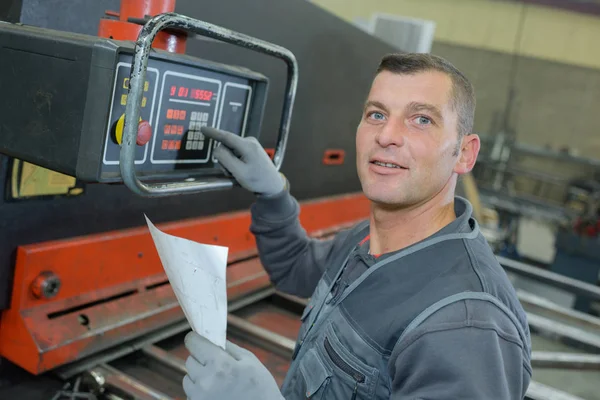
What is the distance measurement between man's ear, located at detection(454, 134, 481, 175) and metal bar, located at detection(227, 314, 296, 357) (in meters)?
0.74

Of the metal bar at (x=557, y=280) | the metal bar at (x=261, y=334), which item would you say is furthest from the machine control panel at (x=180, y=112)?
the metal bar at (x=557, y=280)

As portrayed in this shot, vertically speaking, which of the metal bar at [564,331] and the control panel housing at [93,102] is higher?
the control panel housing at [93,102]

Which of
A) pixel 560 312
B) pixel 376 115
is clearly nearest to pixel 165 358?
pixel 376 115

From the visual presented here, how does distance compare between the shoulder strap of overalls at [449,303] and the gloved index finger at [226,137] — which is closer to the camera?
the shoulder strap of overalls at [449,303]

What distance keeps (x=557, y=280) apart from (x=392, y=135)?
2.20 meters

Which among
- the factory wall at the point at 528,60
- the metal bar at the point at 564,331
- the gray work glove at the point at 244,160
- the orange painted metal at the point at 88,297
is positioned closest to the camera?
the gray work glove at the point at 244,160

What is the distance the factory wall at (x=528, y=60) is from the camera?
6.33 meters

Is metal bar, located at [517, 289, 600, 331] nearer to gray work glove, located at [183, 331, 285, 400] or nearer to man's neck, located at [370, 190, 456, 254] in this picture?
man's neck, located at [370, 190, 456, 254]

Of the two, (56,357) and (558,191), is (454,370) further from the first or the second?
(558,191)

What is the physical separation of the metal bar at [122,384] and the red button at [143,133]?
2.02 feet

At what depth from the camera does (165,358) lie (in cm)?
138

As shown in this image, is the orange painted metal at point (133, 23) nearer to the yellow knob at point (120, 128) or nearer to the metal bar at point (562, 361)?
the yellow knob at point (120, 128)

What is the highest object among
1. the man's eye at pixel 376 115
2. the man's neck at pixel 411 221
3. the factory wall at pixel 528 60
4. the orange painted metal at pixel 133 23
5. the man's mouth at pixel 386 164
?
the factory wall at pixel 528 60

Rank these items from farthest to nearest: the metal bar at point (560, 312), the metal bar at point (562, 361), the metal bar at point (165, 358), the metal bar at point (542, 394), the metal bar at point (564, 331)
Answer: the metal bar at point (560, 312)
the metal bar at point (564, 331)
the metal bar at point (562, 361)
the metal bar at point (542, 394)
the metal bar at point (165, 358)
